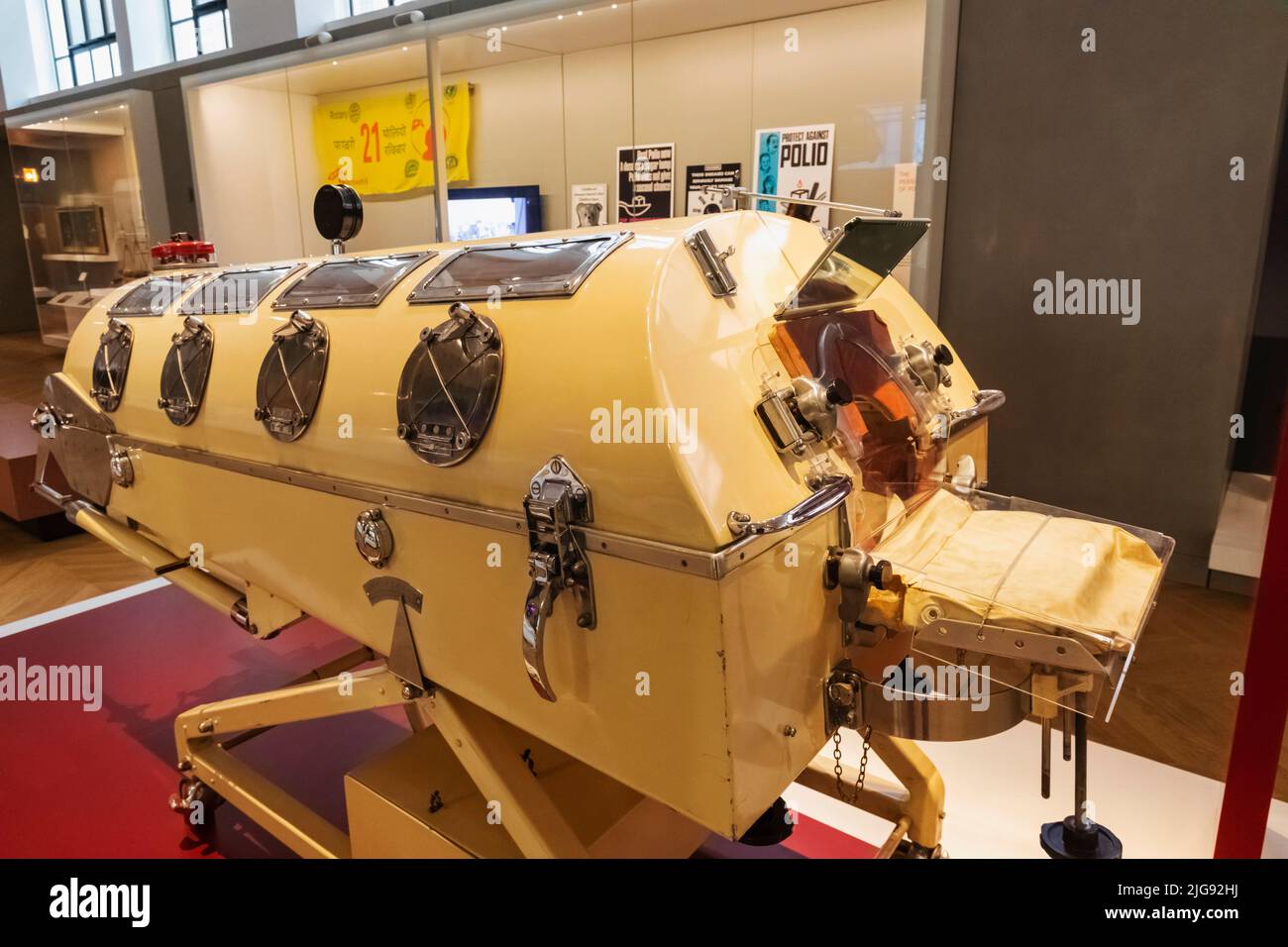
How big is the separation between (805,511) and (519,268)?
0.75 meters

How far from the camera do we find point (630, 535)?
1.36m

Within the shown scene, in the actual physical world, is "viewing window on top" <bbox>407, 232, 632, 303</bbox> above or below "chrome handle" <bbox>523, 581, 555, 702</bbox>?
above

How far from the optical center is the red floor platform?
2.44 metres

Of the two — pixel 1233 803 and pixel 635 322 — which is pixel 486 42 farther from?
pixel 1233 803

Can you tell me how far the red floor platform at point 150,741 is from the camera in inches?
95.9

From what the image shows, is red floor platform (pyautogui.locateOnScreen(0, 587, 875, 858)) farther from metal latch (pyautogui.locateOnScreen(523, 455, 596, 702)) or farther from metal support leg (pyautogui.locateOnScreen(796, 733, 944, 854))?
metal latch (pyautogui.locateOnScreen(523, 455, 596, 702))

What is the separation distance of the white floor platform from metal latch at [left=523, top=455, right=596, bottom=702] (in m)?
1.33

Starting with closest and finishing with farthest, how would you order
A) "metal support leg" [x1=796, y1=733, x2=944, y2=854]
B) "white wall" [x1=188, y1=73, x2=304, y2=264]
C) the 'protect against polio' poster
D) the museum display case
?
"metal support leg" [x1=796, y1=733, x2=944, y2=854] → the 'protect against polio' poster → "white wall" [x1=188, y1=73, x2=304, y2=264] → the museum display case

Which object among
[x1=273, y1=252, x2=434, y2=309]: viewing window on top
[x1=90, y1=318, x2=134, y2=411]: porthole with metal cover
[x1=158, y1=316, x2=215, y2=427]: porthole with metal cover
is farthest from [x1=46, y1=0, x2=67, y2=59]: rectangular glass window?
[x1=273, y1=252, x2=434, y2=309]: viewing window on top

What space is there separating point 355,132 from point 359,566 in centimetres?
610

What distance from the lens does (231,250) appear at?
319 inches

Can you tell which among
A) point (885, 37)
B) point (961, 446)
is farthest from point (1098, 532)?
point (885, 37)

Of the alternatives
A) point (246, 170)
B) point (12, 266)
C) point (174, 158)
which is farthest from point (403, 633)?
point (12, 266)
